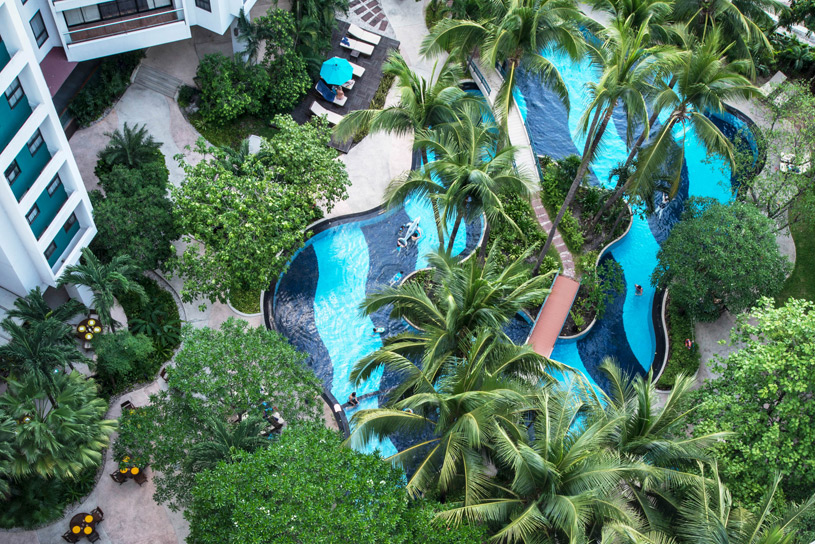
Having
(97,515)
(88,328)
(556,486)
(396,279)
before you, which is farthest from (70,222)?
(556,486)

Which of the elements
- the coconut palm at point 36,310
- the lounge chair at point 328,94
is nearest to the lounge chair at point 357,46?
the lounge chair at point 328,94

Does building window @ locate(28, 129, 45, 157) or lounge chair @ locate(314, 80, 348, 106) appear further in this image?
lounge chair @ locate(314, 80, 348, 106)

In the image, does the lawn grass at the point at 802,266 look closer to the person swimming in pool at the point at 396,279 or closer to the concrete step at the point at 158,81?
the person swimming in pool at the point at 396,279

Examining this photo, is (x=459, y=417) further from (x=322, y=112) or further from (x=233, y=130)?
(x=233, y=130)

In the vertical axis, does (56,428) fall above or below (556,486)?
above

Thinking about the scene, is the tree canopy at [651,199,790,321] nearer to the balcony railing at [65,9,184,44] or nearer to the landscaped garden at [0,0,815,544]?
the landscaped garden at [0,0,815,544]

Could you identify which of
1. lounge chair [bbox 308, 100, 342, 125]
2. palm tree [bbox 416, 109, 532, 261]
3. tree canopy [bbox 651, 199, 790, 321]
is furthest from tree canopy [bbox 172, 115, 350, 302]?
tree canopy [bbox 651, 199, 790, 321]
